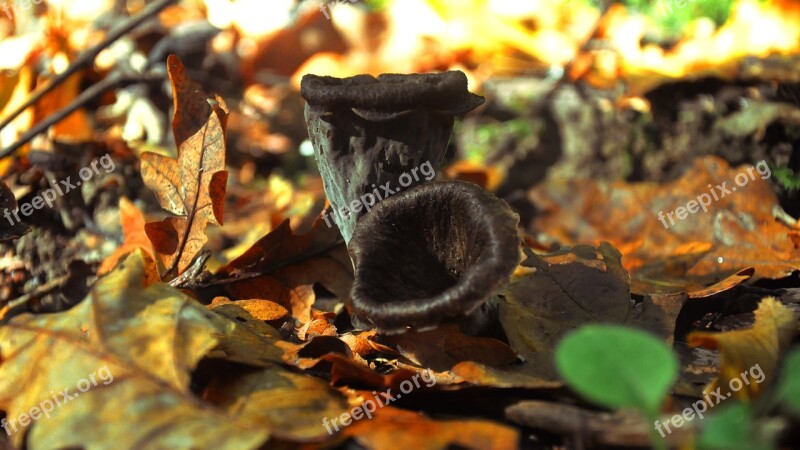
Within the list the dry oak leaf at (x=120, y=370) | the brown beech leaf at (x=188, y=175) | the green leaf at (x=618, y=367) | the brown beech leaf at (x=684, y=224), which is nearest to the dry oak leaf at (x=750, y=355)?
the green leaf at (x=618, y=367)

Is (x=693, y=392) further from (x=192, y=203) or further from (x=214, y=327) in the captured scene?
(x=192, y=203)

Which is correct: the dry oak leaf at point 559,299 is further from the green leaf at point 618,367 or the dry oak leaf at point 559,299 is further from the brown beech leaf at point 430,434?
the green leaf at point 618,367

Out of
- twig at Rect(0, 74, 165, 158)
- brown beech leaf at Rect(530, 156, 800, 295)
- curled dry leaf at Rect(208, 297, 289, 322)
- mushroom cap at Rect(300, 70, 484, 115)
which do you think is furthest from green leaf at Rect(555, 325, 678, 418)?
twig at Rect(0, 74, 165, 158)

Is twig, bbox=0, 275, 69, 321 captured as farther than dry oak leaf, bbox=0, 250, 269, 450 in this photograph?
Yes

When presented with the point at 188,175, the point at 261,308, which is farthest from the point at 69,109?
the point at 261,308

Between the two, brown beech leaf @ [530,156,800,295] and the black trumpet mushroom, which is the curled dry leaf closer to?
the black trumpet mushroom

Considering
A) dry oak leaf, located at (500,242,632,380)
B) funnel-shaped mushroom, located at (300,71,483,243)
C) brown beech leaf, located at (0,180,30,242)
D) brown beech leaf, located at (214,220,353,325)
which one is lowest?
brown beech leaf, located at (214,220,353,325)

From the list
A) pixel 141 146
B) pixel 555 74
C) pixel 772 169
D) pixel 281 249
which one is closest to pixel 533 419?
pixel 281 249
